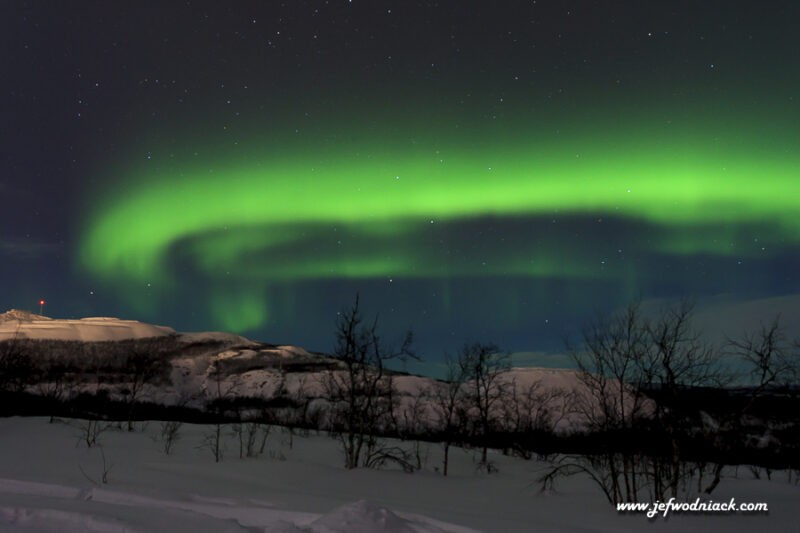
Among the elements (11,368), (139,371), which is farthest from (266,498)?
(11,368)

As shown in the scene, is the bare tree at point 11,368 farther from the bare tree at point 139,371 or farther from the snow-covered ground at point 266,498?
the snow-covered ground at point 266,498

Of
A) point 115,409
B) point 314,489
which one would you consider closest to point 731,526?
point 314,489

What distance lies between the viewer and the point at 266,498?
12.2m

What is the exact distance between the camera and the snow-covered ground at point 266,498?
7.72 meters

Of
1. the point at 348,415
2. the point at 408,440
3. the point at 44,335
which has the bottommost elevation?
the point at 408,440

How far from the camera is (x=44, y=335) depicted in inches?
7160

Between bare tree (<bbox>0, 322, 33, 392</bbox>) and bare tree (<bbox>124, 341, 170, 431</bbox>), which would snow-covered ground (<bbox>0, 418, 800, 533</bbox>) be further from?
bare tree (<bbox>0, 322, 33, 392</bbox>)

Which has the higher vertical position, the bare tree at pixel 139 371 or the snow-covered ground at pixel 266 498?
the bare tree at pixel 139 371

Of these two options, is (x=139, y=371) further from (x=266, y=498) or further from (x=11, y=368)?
(x=266, y=498)

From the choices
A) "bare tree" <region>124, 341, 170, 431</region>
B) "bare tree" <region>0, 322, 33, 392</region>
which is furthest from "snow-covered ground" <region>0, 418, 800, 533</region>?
"bare tree" <region>0, 322, 33, 392</region>

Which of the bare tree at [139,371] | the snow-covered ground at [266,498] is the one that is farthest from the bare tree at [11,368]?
the snow-covered ground at [266,498]

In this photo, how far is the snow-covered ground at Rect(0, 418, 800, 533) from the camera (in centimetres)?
772

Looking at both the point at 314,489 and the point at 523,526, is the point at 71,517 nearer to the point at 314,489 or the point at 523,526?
the point at 523,526

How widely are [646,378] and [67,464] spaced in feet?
50.5
